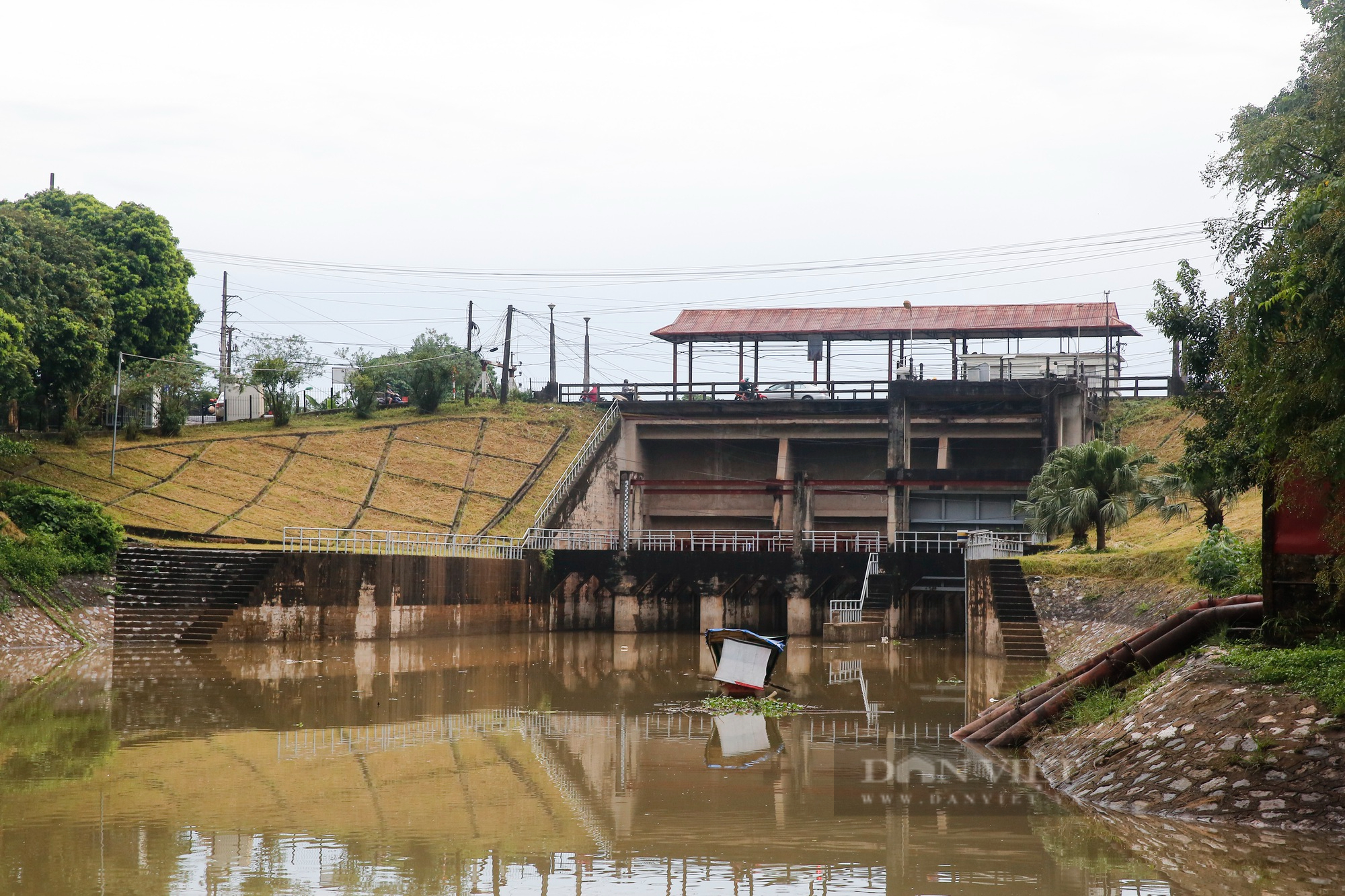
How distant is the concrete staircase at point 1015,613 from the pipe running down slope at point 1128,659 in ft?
44.5

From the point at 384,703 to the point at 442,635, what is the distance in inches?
586

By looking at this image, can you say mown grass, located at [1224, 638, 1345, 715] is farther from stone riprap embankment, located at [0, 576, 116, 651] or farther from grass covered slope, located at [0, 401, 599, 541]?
grass covered slope, located at [0, 401, 599, 541]

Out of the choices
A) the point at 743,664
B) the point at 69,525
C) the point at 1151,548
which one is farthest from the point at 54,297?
the point at 1151,548

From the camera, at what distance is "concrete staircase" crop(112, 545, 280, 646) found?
30.8m

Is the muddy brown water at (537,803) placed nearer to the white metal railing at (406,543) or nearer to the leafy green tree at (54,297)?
the white metal railing at (406,543)

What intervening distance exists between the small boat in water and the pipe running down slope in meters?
6.73

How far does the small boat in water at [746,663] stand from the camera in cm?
2347

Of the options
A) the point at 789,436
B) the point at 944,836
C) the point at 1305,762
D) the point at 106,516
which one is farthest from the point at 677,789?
the point at 789,436

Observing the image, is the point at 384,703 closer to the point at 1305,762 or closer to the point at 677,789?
the point at 677,789

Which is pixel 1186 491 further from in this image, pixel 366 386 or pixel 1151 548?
pixel 366 386

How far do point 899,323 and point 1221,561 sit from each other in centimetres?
3148

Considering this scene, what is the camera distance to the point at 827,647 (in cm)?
3728

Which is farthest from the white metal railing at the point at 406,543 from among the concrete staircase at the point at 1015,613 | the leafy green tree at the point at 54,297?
the concrete staircase at the point at 1015,613

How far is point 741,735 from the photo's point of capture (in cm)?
1877
